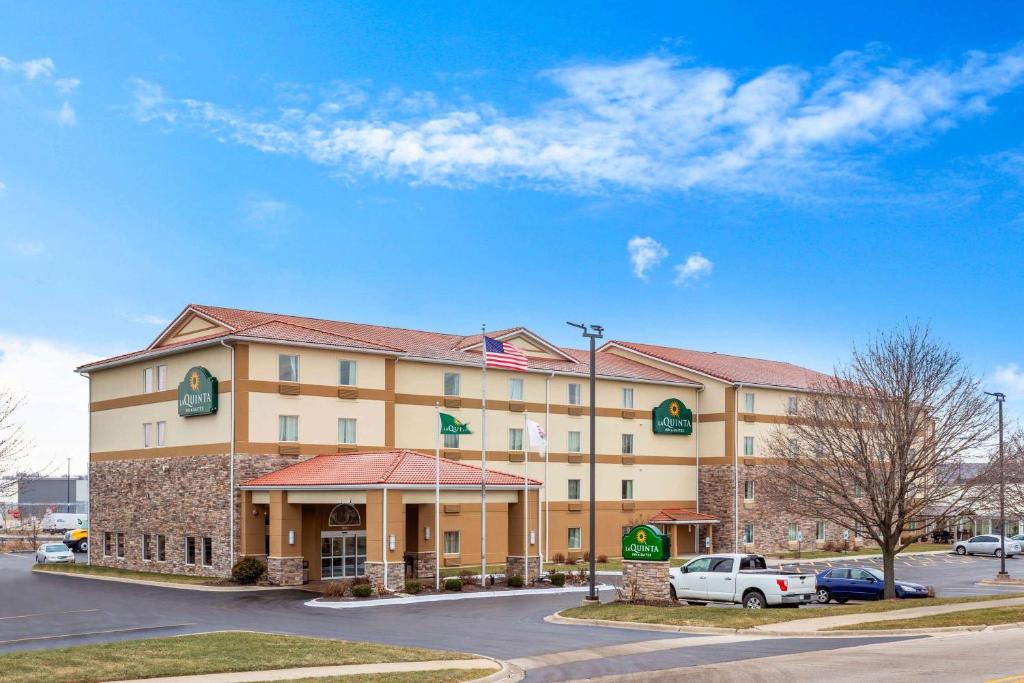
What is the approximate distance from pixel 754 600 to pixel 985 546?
1816 inches

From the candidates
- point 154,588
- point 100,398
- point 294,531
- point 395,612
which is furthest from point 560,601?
point 100,398

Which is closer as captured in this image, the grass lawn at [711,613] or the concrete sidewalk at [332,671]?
the concrete sidewalk at [332,671]

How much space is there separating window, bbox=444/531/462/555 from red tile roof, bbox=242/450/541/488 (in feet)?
31.5

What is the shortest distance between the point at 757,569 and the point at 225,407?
24990 mm

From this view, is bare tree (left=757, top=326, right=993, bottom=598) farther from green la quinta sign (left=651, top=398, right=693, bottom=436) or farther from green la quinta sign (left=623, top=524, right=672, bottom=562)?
green la quinta sign (left=651, top=398, right=693, bottom=436)

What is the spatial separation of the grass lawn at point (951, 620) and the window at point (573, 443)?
33935mm

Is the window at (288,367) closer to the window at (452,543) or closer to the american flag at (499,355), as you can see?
the american flag at (499,355)

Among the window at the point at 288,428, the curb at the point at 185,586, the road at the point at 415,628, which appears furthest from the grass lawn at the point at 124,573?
the window at the point at 288,428

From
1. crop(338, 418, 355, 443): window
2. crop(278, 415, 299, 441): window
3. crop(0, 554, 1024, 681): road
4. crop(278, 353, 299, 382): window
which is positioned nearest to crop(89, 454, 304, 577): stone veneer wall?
crop(278, 415, 299, 441): window

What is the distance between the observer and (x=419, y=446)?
55094 mm

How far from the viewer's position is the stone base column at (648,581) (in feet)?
107

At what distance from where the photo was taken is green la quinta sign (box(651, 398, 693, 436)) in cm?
6675

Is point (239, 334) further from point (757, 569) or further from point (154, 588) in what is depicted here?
point (757, 569)

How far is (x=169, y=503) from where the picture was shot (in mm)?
51719
